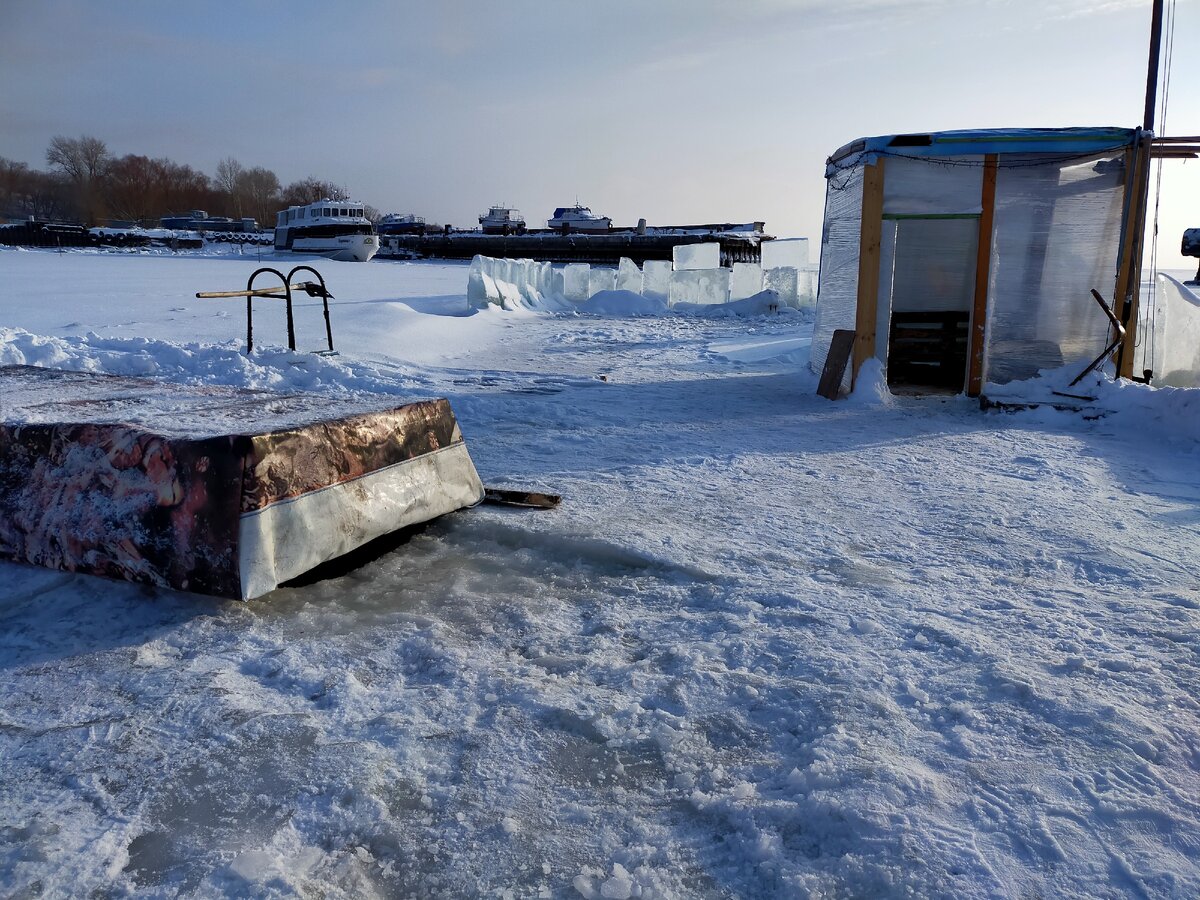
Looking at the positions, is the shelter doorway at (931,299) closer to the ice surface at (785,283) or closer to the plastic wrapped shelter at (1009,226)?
the plastic wrapped shelter at (1009,226)

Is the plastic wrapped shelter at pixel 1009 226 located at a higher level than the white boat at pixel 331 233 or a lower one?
lower

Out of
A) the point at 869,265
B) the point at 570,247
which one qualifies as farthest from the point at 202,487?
the point at 570,247

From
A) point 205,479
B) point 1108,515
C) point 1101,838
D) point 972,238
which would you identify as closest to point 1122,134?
point 972,238

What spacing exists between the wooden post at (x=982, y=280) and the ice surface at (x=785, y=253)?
14.5 metres

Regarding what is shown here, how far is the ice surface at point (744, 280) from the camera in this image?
21016 mm

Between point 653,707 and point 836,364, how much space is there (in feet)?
21.3

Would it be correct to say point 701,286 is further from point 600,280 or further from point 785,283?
point 600,280

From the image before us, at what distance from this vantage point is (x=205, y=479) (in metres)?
2.96

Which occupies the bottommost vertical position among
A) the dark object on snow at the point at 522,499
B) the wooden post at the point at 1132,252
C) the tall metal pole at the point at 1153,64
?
the dark object on snow at the point at 522,499

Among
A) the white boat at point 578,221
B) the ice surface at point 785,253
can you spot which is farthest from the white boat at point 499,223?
the ice surface at point 785,253

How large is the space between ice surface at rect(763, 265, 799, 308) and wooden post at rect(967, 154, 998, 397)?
510 inches

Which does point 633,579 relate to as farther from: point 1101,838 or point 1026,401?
point 1026,401

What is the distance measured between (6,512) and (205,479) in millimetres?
997

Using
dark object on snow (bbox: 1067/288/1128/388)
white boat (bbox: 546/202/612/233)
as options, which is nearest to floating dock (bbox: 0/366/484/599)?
dark object on snow (bbox: 1067/288/1128/388)
